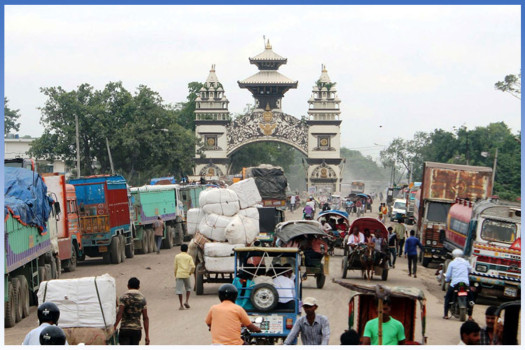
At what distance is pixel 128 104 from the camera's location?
56.6 m

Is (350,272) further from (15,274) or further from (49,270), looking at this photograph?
(15,274)

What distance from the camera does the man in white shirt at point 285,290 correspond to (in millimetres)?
13070

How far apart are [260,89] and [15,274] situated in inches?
3182

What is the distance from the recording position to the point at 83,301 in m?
11.2

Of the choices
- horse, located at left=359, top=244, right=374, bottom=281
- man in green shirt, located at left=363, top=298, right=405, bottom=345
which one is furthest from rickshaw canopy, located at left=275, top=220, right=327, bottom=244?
man in green shirt, located at left=363, top=298, right=405, bottom=345

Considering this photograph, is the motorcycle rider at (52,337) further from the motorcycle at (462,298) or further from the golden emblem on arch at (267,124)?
the golden emblem on arch at (267,124)

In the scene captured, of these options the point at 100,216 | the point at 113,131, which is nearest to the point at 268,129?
the point at 113,131

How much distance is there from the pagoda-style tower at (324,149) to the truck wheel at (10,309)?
2974 inches

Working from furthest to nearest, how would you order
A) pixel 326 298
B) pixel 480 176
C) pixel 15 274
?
1. pixel 480 176
2. pixel 326 298
3. pixel 15 274

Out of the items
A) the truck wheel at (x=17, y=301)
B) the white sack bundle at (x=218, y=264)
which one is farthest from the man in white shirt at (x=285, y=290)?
the truck wheel at (x=17, y=301)

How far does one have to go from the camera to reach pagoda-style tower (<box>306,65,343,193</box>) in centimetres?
9219

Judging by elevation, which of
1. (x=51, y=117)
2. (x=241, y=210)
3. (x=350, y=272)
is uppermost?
(x=51, y=117)

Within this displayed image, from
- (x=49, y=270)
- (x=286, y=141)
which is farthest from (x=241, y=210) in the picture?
(x=286, y=141)

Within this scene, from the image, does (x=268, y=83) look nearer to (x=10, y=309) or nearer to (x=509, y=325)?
(x=10, y=309)
